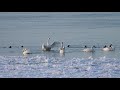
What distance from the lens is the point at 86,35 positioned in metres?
4.92

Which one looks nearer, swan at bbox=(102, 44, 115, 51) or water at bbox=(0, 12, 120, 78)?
water at bbox=(0, 12, 120, 78)

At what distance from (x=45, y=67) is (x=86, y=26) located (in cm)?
65

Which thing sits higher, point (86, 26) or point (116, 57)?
point (86, 26)

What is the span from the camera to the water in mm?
4562

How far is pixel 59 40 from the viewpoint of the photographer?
4.82m

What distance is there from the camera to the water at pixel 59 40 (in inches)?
180

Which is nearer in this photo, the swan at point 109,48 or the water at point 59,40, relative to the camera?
the water at point 59,40
